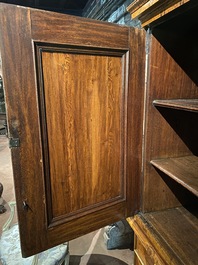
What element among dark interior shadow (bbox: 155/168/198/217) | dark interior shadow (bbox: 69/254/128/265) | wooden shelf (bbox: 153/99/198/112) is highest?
wooden shelf (bbox: 153/99/198/112)

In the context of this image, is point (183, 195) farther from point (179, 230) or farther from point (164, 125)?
point (164, 125)

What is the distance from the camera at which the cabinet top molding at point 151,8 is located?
26.3 inches

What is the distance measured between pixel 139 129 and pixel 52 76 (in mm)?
439

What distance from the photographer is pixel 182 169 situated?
0.86 metres

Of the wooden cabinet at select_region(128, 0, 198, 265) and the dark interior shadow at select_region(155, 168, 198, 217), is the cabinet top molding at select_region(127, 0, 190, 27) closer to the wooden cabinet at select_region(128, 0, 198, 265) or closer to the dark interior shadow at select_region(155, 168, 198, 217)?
the wooden cabinet at select_region(128, 0, 198, 265)

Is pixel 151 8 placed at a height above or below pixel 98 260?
above

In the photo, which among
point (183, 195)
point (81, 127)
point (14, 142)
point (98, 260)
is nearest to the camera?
point (14, 142)

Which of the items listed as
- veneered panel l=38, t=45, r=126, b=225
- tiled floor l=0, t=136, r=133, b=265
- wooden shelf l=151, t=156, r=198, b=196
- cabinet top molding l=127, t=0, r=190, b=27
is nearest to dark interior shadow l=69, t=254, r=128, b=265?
tiled floor l=0, t=136, r=133, b=265

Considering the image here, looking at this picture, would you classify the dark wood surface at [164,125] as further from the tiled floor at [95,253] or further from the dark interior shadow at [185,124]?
the tiled floor at [95,253]

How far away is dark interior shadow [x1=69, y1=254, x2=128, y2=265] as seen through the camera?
162 centimetres

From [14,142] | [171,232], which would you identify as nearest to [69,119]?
[14,142]

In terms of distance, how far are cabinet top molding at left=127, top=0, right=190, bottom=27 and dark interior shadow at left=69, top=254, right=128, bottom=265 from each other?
1.76 m

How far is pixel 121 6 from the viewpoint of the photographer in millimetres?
1499

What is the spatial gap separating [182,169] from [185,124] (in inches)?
9.3
